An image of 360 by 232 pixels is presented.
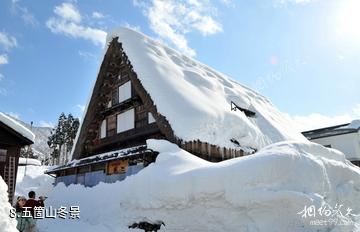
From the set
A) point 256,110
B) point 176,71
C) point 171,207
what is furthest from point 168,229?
point 256,110

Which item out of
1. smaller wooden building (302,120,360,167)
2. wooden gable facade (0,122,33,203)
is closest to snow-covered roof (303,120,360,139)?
smaller wooden building (302,120,360,167)

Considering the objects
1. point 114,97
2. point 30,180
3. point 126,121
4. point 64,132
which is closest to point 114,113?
point 114,97

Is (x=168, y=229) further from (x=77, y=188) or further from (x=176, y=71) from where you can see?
(x=176, y=71)

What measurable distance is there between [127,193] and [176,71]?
6.15m

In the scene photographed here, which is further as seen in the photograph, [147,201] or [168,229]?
[147,201]

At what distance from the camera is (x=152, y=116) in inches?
520

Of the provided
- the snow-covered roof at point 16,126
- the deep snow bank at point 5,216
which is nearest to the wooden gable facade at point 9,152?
the snow-covered roof at point 16,126

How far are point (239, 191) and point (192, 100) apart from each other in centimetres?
546

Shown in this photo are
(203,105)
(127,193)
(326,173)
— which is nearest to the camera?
(326,173)

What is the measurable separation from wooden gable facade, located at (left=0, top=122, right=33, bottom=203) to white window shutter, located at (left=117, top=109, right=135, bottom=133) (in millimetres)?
4252

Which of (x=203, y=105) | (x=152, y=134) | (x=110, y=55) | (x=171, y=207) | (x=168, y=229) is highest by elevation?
(x=110, y=55)

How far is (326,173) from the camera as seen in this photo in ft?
27.8

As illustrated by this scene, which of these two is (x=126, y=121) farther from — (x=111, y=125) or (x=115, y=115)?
(x=111, y=125)

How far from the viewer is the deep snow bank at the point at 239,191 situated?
7.06 metres
